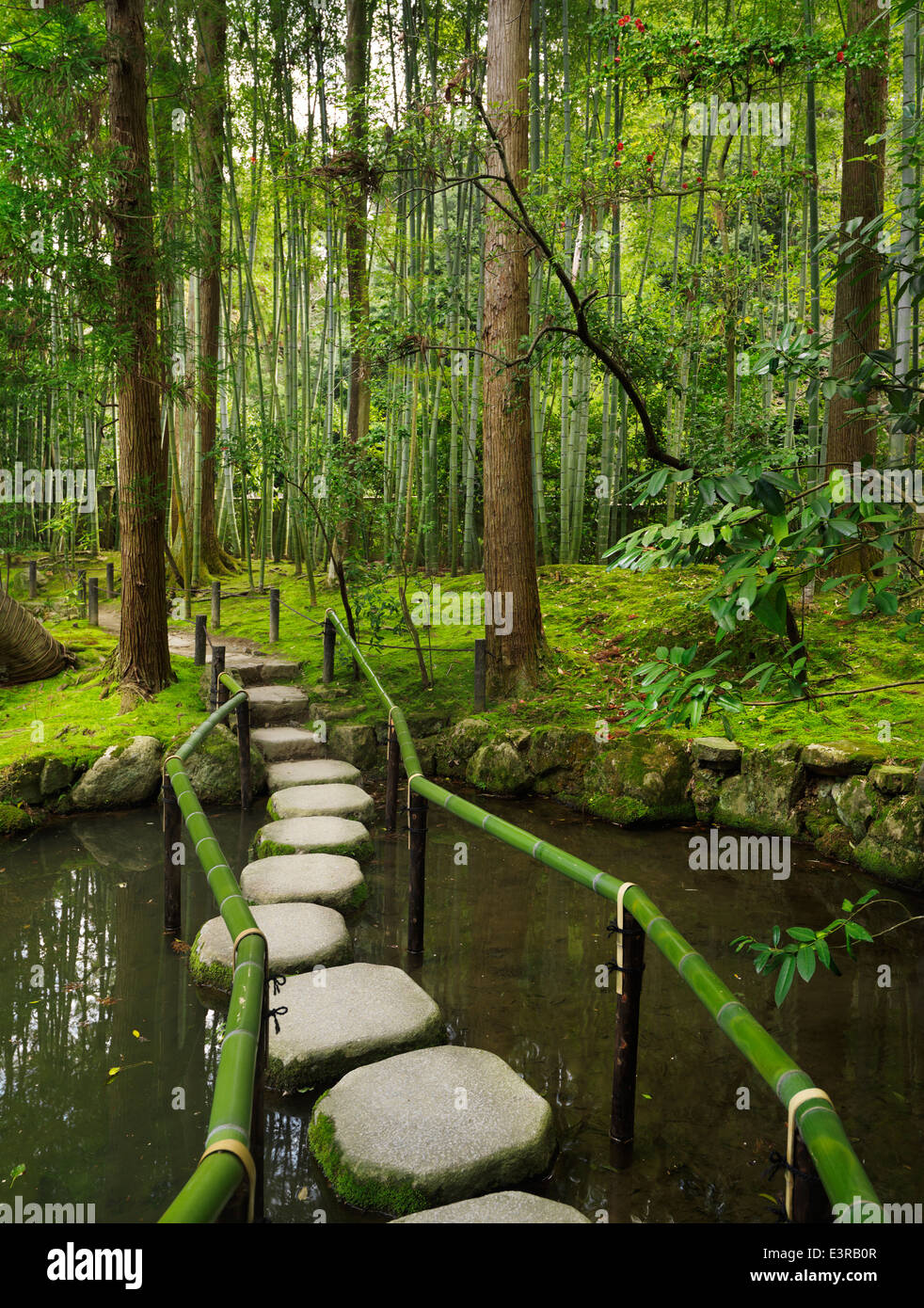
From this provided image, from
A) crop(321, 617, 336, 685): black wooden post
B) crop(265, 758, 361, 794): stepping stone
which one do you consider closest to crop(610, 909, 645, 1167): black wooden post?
crop(265, 758, 361, 794): stepping stone

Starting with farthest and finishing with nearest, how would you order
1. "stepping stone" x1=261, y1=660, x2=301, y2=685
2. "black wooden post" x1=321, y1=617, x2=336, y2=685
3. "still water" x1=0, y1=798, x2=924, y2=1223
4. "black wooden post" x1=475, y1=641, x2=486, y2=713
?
"stepping stone" x1=261, y1=660, x2=301, y2=685, "black wooden post" x1=321, y1=617, x2=336, y2=685, "black wooden post" x1=475, y1=641, x2=486, y2=713, "still water" x1=0, y1=798, x2=924, y2=1223

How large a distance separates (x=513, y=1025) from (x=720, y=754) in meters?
2.60

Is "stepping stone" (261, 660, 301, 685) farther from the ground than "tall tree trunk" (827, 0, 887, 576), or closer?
closer

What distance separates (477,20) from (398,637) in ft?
20.0

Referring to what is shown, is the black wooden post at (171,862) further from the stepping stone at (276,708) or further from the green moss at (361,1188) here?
the stepping stone at (276,708)

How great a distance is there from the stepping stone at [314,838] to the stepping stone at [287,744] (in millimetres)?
1198

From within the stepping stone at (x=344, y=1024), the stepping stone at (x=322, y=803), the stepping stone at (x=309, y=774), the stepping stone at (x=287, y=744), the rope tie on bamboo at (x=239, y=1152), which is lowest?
the stepping stone at (x=344, y=1024)

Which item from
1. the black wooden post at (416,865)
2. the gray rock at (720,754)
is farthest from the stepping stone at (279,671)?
the black wooden post at (416,865)

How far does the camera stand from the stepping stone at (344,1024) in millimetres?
2537

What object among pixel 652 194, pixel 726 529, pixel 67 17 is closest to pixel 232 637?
pixel 67 17

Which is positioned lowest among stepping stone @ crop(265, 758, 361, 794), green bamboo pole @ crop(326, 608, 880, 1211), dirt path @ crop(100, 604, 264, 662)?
stepping stone @ crop(265, 758, 361, 794)

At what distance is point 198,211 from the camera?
19.5 ft

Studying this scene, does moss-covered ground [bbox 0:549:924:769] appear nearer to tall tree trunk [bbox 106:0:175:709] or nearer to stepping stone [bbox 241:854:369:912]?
tall tree trunk [bbox 106:0:175:709]

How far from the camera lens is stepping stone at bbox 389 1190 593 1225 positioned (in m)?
1.77
